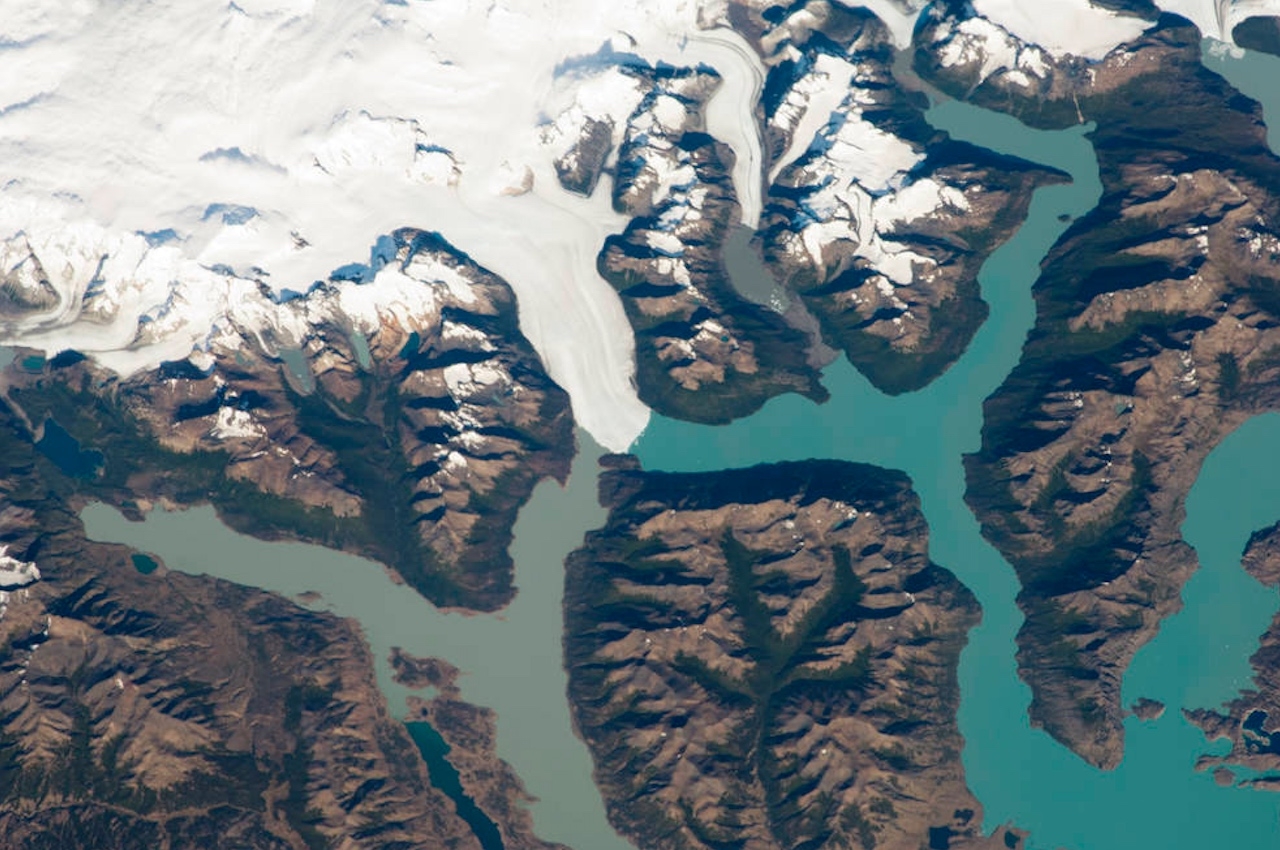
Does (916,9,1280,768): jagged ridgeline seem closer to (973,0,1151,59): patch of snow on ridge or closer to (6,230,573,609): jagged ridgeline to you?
(973,0,1151,59): patch of snow on ridge

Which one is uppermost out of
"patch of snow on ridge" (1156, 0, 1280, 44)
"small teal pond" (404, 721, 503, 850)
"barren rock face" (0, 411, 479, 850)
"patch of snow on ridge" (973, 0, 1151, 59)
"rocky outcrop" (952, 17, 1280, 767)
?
"patch of snow on ridge" (1156, 0, 1280, 44)

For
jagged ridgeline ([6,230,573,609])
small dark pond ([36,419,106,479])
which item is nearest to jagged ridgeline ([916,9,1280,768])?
jagged ridgeline ([6,230,573,609])

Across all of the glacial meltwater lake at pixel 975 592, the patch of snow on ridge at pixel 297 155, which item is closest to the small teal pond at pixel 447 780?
the glacial meltwater lake at pixel 975 592

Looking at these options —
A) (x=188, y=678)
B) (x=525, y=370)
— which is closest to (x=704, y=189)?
(x=525, y=370)

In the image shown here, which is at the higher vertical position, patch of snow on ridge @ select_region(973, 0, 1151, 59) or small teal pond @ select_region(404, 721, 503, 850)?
patch of snow on ridge @ select_region(973, 0, 1151, 59)

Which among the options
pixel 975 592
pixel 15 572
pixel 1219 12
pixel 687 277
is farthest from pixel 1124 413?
pixel 15 572

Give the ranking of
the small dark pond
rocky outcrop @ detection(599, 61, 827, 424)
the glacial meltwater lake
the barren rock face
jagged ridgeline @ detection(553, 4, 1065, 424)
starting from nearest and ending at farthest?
the barren rock face < the glacial meltwater lake < rocky outcrop @ detection(599, 61, 827, 424) < jagged ridgeline @ detection(553, 4, 1065, 424) < the small dark pond

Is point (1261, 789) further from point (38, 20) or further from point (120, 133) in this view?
point (38, 20)
